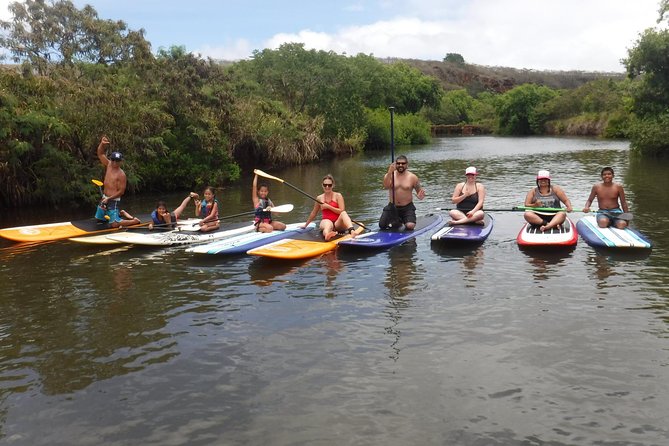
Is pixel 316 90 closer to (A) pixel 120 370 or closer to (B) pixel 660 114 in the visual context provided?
(B) pixel 660 114

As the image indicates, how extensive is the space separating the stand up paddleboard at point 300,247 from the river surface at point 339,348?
251 mm

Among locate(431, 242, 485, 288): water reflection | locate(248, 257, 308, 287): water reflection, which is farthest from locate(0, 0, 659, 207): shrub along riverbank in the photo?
locate(431, 242, 485, 288): water reflection

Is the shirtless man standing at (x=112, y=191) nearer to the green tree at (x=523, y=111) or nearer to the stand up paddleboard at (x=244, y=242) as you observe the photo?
the stand up paddleboard at (x=244, y=242)

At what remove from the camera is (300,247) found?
10.5m

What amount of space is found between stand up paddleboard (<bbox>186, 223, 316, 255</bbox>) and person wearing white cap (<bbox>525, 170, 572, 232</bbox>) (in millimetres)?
4482

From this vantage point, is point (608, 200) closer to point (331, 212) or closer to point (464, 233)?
point (464, 233)

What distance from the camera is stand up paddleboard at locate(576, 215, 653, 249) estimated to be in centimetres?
1024

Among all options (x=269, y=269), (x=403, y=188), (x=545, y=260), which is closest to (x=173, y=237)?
(x=269, y=269)

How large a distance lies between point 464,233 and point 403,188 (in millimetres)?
1601

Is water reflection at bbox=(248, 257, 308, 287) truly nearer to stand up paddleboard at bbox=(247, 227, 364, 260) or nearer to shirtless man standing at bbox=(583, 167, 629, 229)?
stand up paddleboard at bbox=(247, 227, 364, 260)

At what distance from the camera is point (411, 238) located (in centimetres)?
1177

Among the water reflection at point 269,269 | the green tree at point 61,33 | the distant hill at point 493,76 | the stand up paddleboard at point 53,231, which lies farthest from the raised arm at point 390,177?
the distant hill at point 493,76

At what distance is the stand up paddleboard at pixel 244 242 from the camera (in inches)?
405

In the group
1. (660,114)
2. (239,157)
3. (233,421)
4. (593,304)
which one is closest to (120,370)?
(233,421)
